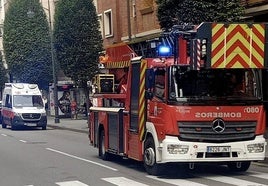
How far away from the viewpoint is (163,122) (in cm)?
1216

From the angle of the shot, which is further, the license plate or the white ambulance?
the white ambulance

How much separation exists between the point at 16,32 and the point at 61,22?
16.4 meters

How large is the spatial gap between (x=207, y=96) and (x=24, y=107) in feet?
77.4

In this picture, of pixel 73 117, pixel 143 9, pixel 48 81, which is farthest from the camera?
pixel 48 81

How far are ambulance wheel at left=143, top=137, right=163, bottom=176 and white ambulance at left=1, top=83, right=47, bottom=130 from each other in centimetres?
2174

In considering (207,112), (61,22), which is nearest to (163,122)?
(207,112)

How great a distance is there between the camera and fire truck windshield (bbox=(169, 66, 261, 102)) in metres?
12.1

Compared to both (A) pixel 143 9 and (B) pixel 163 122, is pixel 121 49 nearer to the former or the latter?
(B) pixel 163 122

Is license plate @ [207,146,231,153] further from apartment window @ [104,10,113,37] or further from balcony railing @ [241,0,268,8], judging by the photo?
apartment window @ [104,10,113,37]

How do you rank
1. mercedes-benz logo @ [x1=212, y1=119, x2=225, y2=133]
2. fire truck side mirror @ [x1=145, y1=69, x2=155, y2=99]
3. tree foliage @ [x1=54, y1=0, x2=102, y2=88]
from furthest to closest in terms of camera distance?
1. tree foliage @ [x1=54, y1=0, x2=102, y2=88]
2. fire truck side mirror @ [x1=145, y1=69, x2=155, y2=99]
3. mercedes-benz logo @ [x1=212, y1=119, x2=225, y2=133]

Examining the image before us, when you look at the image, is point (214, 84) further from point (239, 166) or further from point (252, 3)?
point (252, 3)

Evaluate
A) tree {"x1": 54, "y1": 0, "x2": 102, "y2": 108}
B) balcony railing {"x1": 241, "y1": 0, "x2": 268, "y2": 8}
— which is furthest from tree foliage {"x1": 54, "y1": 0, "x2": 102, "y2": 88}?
balcony railing {"x1": 241, "y1": 0, "x2": 268, "y2": 8}

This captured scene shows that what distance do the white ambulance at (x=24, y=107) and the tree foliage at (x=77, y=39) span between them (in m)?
2.54

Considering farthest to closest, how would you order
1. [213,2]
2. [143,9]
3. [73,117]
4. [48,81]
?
[48,81] → [73,117] → [143,9] → [213,2]
